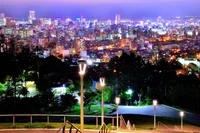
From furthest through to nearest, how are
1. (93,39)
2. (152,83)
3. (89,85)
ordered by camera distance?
(93,39) < (152,83) < (89,85)

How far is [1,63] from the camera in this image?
104ft

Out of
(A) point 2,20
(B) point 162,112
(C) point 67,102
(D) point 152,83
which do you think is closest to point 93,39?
(A) point 2,20

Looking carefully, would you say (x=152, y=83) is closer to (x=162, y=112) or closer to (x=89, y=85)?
(x=89, y=85)

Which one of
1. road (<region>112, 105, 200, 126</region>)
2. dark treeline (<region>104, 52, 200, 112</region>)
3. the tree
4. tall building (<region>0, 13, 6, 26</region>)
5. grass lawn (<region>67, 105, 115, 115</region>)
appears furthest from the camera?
tall building (<region>0, 13, 6, 26</region>)

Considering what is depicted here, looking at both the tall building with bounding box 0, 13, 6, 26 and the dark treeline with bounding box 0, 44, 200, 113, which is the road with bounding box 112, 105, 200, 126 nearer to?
the dark treeline with bounding box 0, 44, 200, 113

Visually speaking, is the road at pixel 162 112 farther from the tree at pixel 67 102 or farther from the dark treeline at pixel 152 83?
the dark treeline at pixel 152 83

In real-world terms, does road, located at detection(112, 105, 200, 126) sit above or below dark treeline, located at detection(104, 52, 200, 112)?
below

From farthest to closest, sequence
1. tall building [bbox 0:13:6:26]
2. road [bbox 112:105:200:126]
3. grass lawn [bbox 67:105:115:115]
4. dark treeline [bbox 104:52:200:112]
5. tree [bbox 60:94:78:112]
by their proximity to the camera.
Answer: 1. tall building [bbox 0:13:6:26]
2. dark treeline [bbox 104:52:200:112]
3. tree [bbox 60:94:78:112]
4. grass lawn [bbox 67:105:115:115]
5. road [bbox 112:105:200:126]

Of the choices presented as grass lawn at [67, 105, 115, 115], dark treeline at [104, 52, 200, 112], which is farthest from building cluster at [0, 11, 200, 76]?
grass lawn at [67, 105, 115, 115]

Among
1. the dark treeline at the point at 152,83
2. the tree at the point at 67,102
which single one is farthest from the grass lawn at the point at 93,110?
the dark treeline at the point at 152,83

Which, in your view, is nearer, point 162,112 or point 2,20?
point 162,112

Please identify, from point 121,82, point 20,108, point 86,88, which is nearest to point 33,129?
point 20,108

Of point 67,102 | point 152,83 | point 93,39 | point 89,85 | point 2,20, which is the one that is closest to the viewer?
A: point 67,102

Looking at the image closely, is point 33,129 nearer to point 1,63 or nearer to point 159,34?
point 1,63
